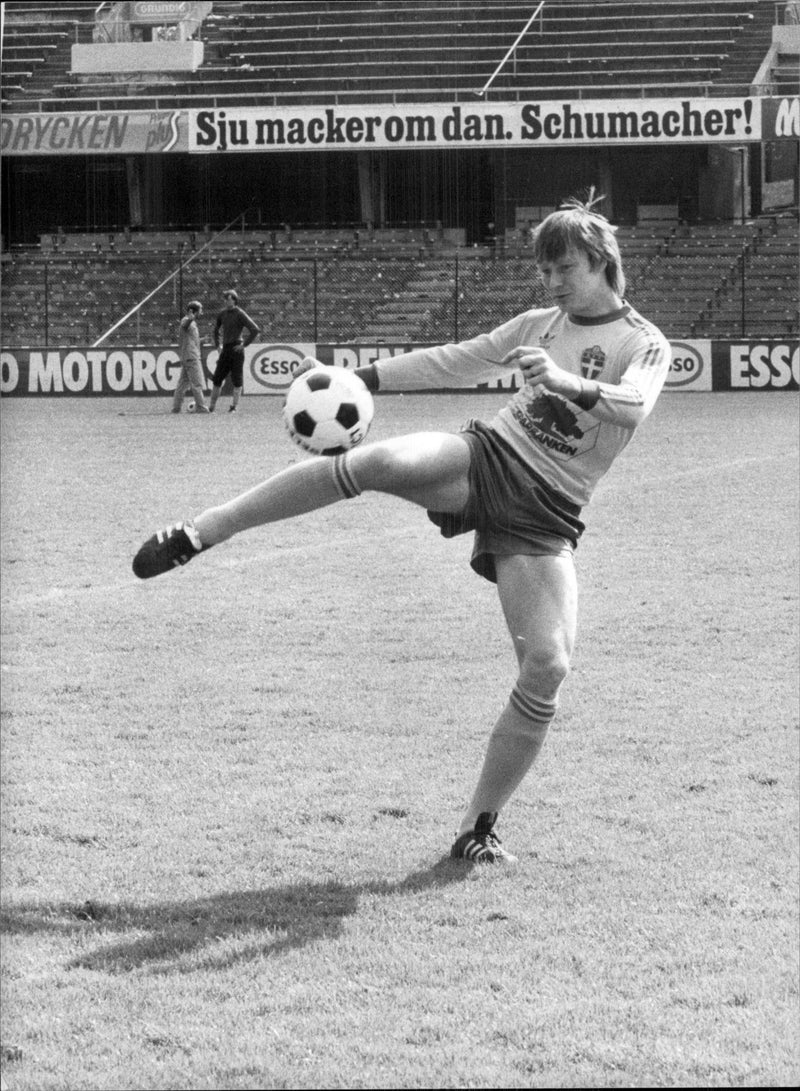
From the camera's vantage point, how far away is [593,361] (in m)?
3.84

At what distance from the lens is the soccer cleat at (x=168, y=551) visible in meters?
3.26

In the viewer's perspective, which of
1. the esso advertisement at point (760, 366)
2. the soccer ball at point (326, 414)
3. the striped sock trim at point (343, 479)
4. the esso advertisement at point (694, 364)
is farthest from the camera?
the esso advertisement at point (694, 364)

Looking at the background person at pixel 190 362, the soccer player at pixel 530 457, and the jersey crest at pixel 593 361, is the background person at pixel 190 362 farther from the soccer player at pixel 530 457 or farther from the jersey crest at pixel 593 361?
the jersey crest at pixel 593 361

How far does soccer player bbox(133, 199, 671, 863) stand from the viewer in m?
3.27

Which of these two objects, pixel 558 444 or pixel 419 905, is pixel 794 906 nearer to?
pixel 419 905

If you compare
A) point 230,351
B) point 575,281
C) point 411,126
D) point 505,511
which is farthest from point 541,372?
point 411,126

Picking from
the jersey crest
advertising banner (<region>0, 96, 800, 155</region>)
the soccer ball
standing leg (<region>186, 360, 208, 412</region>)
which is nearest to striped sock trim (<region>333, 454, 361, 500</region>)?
the soccer ball

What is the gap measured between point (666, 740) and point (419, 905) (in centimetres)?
221

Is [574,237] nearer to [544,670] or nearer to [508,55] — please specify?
[544,670]

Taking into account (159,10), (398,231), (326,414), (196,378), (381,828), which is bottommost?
(381,828)

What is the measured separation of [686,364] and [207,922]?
23577 mm

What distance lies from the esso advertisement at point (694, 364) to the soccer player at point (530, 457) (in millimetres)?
22832

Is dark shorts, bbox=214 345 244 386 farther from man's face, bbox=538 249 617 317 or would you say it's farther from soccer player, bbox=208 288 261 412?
man's face, bbox=538 249 617 317

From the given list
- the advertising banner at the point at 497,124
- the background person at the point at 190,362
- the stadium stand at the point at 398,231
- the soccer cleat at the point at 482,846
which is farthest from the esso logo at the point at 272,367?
the soccer cleat at the point at 482,846
